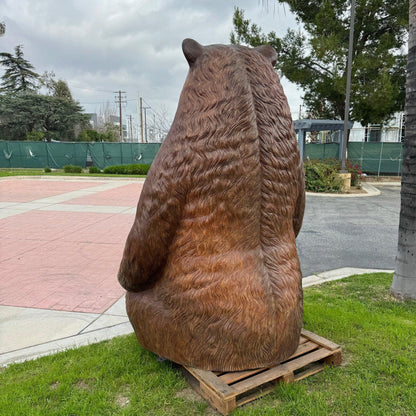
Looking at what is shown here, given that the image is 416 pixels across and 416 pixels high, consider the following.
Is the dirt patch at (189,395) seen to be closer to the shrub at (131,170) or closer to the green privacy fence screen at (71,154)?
the shrub at (131,170)

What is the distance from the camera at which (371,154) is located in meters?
19.3

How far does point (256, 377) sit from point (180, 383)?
1.88ft

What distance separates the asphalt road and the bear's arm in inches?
132

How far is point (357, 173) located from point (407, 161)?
12807 millimetres

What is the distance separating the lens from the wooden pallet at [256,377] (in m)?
2.04

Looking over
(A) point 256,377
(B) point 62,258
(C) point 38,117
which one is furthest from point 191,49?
(C) point 38,117

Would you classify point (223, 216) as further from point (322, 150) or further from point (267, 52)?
point (322, 150)

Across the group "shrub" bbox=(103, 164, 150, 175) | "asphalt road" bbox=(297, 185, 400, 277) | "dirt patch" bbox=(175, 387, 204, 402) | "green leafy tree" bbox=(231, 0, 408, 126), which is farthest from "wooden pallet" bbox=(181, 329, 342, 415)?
"shrub" bbox=(103, 164, 150, 175)

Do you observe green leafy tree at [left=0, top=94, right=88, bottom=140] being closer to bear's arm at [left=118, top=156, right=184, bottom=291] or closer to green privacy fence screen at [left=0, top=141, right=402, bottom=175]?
green privacy fence screen at [left=0, top=141, right=402, bottom=175]

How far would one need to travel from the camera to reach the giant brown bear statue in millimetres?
2033

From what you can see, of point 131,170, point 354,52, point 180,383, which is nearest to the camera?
point 180,383

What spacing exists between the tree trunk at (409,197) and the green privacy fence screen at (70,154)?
827 inches

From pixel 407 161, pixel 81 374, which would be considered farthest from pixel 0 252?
pixel 407 161

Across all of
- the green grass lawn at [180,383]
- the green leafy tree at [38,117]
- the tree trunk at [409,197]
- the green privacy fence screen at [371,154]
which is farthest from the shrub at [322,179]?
the green leafy tree at [38,117]
